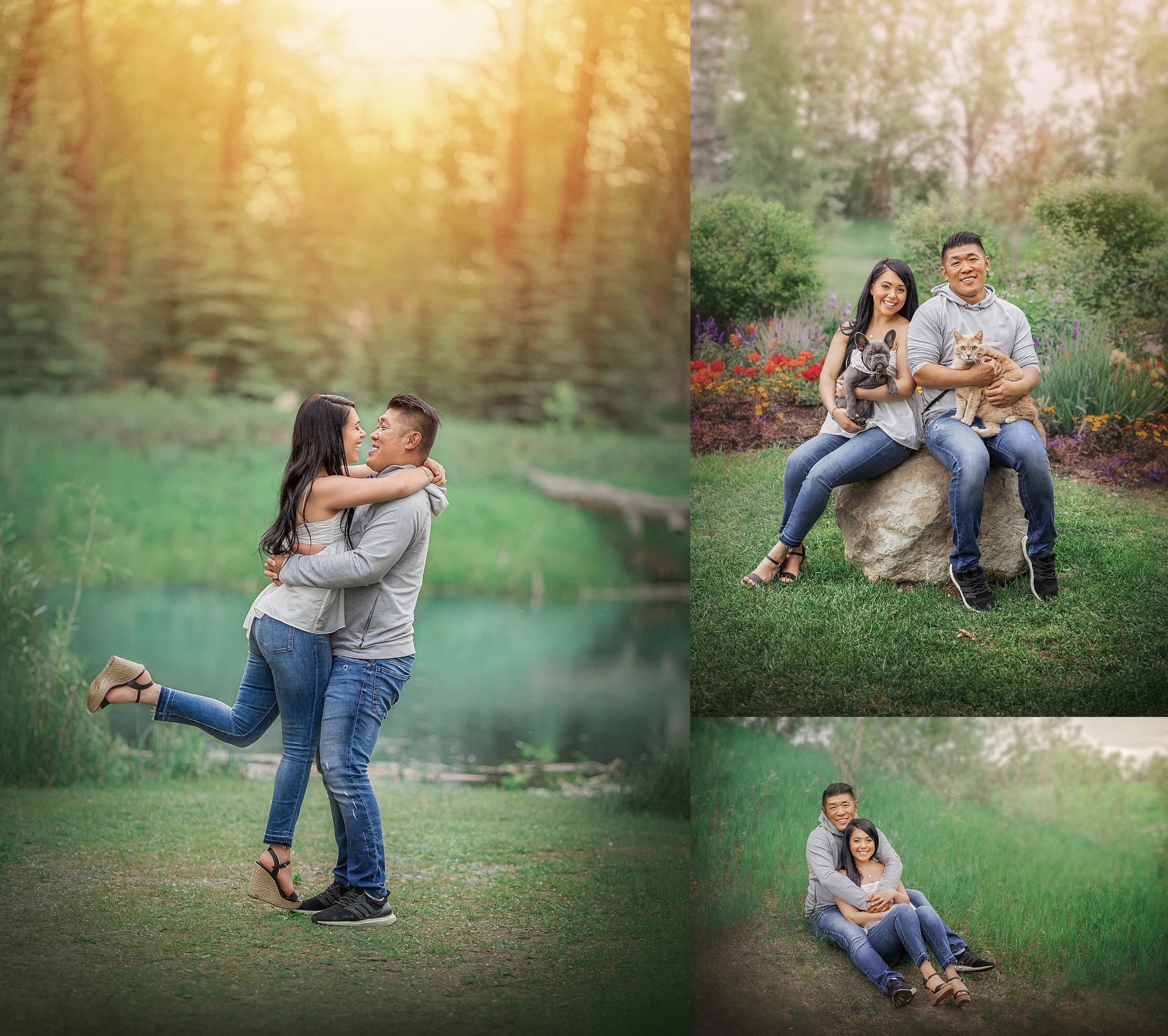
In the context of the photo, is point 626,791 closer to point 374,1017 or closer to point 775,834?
point 775,834

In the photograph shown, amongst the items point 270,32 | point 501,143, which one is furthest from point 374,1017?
point 270,32

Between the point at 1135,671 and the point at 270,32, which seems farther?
the point at 270,32

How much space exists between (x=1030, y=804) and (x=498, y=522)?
9.27 ft

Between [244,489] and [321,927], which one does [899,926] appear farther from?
[244,489]

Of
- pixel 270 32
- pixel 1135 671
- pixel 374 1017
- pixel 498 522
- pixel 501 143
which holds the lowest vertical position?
pixel 374 1017

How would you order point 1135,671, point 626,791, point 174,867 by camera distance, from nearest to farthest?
point 174,867 → point 1135,671 → point 626,791

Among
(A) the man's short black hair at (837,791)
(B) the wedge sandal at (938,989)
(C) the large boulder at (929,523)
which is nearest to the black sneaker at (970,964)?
(B) the wedge sandal at (938,989)

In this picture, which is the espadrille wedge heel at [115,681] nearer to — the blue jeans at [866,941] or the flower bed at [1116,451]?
the blue jeans at [866,941]

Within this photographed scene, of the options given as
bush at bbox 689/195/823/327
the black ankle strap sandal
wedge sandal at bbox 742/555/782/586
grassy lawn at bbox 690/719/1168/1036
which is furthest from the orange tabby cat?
the black ankle strap sandal

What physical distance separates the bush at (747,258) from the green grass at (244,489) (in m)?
1.29

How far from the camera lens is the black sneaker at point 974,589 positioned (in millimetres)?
4273

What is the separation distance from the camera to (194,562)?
552 centimetres

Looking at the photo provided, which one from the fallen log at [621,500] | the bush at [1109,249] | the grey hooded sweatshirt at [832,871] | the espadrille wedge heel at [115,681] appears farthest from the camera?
the fallen log at [621,500]

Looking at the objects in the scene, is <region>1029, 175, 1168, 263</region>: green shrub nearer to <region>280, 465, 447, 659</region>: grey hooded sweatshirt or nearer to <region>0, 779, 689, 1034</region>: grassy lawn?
<region>280, 465, 447, 659</region>: grey hooded sweatshirt
